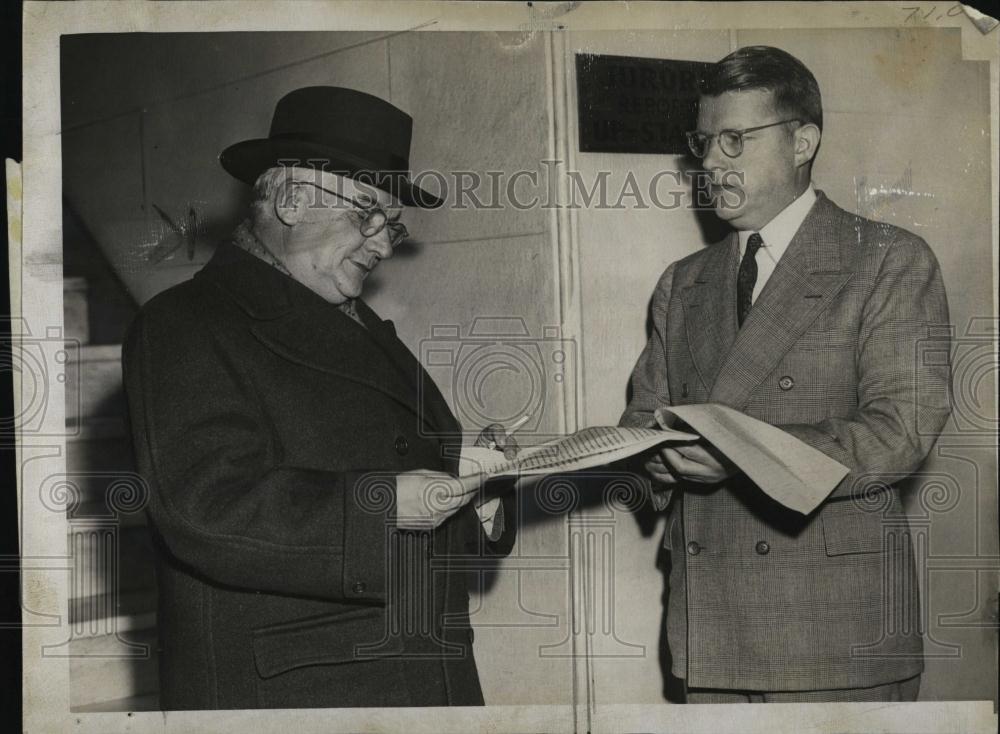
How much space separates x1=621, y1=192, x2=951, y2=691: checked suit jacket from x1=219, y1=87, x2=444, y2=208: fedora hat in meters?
0.80

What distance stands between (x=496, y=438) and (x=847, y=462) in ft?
2.64

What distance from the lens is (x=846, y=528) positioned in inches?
88.2

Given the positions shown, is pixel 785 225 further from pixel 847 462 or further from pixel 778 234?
pixel 847 462

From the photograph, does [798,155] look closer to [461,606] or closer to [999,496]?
[999,496]

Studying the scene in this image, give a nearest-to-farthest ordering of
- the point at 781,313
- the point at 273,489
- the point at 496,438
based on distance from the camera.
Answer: the point at 273,489 → the point at 781,313 → the point at 496,438

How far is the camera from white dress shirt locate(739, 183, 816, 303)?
229cm

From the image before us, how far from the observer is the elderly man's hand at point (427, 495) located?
2203 mm

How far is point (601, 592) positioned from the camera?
241 centimetres

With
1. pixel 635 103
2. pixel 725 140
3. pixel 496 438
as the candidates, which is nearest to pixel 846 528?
pixel 496 438

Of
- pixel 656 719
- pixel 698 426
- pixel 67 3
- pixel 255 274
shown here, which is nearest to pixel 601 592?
pixel 656 719

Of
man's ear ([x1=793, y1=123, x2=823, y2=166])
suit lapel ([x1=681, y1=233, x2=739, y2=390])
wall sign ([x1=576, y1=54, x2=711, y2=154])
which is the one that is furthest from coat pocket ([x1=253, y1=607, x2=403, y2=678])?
man's ear ([x1=793, y1=123, x2=823, y2=166])

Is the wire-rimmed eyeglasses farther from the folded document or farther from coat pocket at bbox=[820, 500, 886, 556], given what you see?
coat pocket at bbox=[820, 500, 886, 556]

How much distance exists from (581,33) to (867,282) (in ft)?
2.96

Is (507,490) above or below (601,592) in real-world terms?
above
